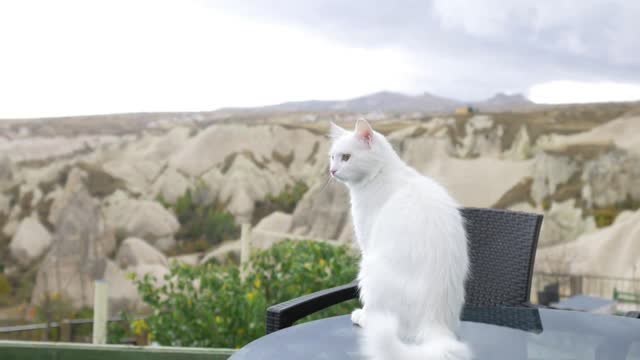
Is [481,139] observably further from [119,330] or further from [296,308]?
[296,308]

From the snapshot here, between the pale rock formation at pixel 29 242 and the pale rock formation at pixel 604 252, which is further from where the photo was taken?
the pale rock formation at pixel 29 242

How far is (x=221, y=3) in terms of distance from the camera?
3.63 m

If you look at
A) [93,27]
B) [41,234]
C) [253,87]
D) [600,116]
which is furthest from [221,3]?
[600,116]

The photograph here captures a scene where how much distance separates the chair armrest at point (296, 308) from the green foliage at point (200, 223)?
2.27 m

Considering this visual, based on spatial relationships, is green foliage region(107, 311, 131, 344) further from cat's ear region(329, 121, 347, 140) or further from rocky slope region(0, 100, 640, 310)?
cat's ear region(329, 121, 347, 140)

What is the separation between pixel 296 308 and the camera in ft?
5.23

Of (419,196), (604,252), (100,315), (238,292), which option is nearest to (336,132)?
(419,196)

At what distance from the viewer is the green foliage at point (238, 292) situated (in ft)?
9.87

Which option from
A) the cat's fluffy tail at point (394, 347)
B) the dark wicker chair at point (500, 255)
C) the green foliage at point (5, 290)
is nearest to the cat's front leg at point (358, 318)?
the dark wicker chair at point (500, 255)

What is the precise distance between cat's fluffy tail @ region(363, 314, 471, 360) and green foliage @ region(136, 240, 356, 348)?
1956 millimetres

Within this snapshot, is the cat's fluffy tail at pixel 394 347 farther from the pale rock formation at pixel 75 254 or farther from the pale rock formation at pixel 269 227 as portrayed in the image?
the pale rock formation at pixel 75 254

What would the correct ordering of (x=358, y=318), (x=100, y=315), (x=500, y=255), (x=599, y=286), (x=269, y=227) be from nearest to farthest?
(x=358, y=318) < (x=500, y=255) < (x=100, y=315) < (x=599, y=286) < (x=269, y=227)

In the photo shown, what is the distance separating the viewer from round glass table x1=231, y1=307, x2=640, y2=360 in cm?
136

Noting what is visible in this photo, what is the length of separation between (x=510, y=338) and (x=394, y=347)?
24.4 inches
